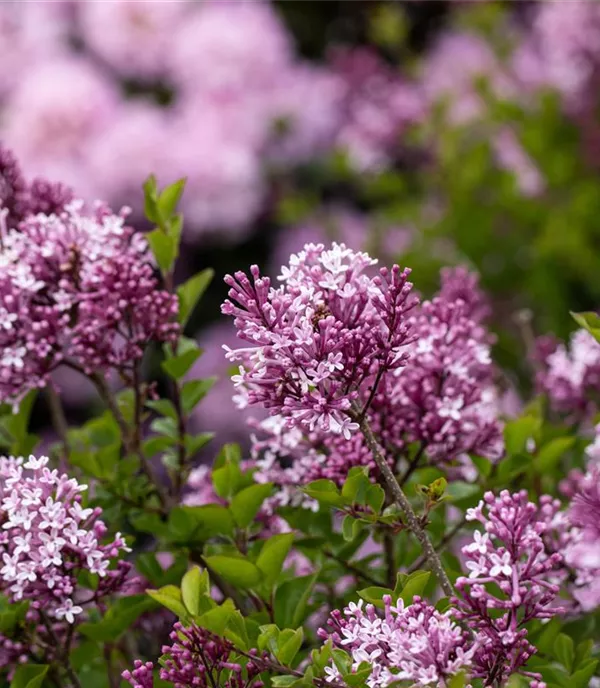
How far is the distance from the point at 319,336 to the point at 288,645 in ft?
0.54

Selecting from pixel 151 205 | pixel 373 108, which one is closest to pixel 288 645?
pixel 151 205

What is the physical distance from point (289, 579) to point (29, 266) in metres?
0.27

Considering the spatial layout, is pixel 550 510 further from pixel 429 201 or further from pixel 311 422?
pixel 429 201

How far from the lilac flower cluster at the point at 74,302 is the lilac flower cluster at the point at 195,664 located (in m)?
0.22

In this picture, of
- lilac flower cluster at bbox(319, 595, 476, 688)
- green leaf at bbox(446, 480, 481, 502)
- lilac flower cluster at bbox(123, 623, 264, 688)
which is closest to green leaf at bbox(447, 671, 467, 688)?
lilac flower cluster at bbox(319, 595, 476, 688)

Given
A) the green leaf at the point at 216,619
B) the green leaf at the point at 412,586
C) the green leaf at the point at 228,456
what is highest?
the green leaf at the point at 228,456

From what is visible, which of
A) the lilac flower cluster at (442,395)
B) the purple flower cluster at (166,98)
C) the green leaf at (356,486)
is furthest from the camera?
the purple flower cluster at (166,98)

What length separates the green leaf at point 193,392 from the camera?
0.80m

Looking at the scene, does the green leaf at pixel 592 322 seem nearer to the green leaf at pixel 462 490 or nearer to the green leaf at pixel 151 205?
the green leaf at pixel 462 490

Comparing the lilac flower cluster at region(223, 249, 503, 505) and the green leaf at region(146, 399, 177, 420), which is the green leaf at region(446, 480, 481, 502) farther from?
the green leaf at region(146, 399, 177, 420)

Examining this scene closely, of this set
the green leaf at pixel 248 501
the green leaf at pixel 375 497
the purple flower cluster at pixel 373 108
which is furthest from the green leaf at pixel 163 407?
the purple flower cluster at pixel 373 108

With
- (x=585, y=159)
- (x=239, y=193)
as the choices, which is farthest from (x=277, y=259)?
(x=585, y=159)

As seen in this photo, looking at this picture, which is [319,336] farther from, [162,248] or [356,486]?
[162,248]

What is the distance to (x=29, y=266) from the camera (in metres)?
0.74
